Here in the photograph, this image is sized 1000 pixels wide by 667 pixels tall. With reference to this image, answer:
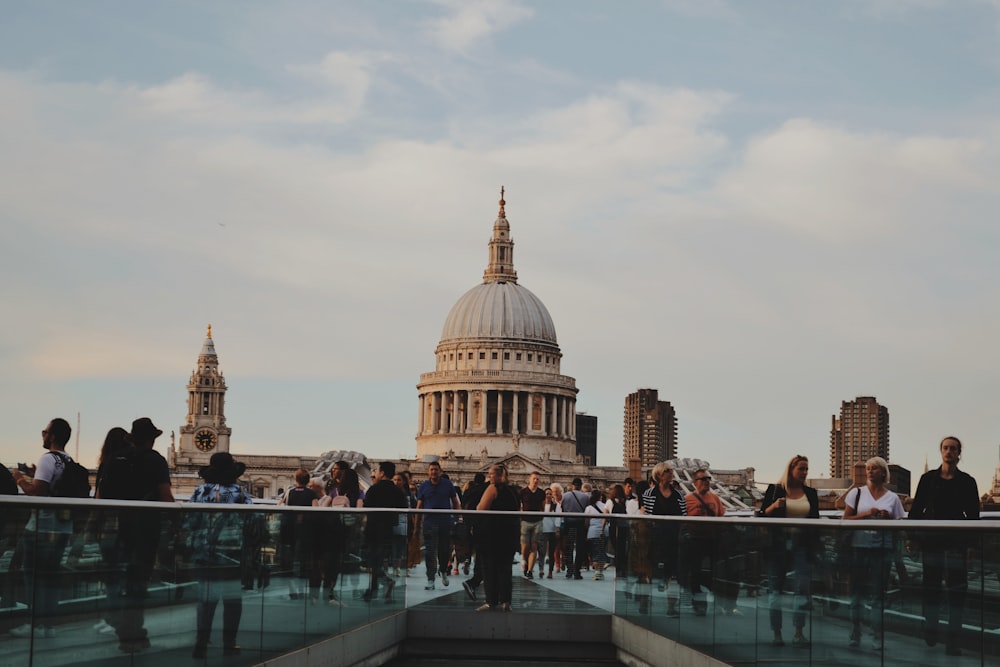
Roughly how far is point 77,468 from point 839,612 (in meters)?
6.73

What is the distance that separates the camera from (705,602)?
1619cm

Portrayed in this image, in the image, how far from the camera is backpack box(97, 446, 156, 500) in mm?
14078

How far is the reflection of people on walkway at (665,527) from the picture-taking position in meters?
17.3

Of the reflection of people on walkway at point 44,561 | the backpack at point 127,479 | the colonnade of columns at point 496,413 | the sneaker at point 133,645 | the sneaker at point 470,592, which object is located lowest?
the sneaker at point 133,645

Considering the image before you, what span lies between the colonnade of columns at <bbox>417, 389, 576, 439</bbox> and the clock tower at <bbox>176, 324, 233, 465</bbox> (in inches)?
952

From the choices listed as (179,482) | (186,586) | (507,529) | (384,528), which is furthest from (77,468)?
(179,482)

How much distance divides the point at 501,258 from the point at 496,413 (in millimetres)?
23019

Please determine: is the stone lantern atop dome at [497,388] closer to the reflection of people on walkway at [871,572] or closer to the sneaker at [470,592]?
the sneaker at [470,592]

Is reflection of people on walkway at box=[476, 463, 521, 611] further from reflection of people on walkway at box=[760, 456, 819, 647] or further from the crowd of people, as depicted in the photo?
reflection of people on walkway at box=[760, 456, 819, 647]

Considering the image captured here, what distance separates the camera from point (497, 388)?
172 m

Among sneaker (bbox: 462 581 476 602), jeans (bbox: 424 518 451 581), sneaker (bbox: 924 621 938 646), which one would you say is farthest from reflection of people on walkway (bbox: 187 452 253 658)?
jeans (bbox: 424 518 451 581)

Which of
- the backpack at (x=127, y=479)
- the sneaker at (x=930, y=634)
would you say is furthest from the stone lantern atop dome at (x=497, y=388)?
the sneaker at (x=930, y=634)

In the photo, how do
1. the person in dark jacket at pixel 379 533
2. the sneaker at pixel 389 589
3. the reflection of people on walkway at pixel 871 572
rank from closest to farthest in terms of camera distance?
the reflection of people on walkway at pixel 871 572, the person in dark jacket at pixel 379 533, the sneaker at pixel 389 589

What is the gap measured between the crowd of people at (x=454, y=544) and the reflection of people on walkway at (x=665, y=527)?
28mm
